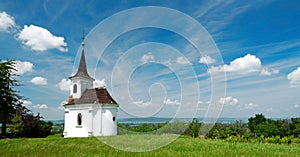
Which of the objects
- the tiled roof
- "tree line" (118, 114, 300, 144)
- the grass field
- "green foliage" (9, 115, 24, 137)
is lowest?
"tree line" (118, 114, 300, 144)

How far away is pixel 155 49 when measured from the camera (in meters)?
12.7

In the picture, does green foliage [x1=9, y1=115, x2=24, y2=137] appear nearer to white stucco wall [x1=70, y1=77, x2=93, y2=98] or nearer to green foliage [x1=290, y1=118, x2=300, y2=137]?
white stucco wall [x1=70, y1=77, x2=93, y2=98]

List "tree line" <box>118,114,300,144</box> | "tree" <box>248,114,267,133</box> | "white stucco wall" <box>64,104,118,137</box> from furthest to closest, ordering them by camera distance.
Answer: "tree" <box>248,114,267,133</box>
"tree line" <box>118,114,300,144</box>
"white stucco wall" <box>64,104,118,137</box>

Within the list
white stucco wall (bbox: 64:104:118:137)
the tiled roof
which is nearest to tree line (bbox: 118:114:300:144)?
white stucco wall (bbox: 64:104:118:137)

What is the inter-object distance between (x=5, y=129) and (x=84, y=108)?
952cm

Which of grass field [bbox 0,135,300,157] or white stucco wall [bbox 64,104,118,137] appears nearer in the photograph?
grass field [bbox 0,135,300,157]

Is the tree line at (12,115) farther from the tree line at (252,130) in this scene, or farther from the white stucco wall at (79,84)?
the tree line at (252,130)

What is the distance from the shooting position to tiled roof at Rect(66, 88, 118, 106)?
34.4 meters

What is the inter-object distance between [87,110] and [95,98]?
1842 millimetres

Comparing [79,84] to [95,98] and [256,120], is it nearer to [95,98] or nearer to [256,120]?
[95,98]

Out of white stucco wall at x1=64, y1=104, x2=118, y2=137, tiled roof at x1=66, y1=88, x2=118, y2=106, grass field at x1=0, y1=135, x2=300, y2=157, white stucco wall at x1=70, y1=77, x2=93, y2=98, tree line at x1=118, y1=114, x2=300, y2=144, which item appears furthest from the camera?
tree line at x1=118, y1=114, x2=300, y2=144

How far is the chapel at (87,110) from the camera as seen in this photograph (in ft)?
112

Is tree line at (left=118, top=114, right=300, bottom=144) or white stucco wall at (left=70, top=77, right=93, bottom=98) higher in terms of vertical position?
white stucco wall at (left=70, top=77, right=93, bottom=98)

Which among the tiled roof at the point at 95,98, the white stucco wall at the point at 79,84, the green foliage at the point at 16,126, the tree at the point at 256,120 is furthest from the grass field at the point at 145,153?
the tree at the point at 256,120
